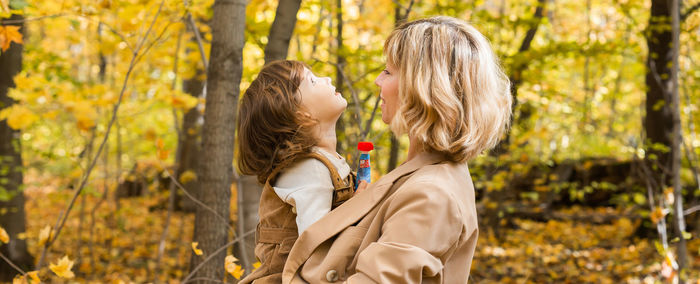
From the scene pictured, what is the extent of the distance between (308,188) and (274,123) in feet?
0.77

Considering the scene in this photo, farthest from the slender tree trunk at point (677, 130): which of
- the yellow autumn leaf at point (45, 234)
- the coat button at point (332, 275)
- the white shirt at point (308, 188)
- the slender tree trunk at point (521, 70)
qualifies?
the yellow autumn leaf at point (45, 234)

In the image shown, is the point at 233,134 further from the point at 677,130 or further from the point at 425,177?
the point at 677,130

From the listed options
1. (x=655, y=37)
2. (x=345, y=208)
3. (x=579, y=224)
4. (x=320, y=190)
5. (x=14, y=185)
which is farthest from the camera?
(x=579, y=224)

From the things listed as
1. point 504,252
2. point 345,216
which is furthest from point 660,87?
point 345,216

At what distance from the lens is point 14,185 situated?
495 centimetres

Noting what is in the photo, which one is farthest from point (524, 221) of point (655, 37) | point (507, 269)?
point (655, 37)

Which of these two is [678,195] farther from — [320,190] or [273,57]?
[320,190]

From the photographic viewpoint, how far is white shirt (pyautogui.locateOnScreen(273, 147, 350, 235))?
1.48 metres

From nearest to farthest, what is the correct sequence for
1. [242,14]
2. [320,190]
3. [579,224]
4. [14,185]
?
[320,190] → [242,14] → [14,185] → [579,224]

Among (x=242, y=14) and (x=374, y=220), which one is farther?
(x=242, y=14)

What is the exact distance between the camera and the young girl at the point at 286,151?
1576mm

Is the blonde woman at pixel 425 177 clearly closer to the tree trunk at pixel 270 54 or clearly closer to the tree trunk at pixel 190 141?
the tree trunk at pixel 270 54

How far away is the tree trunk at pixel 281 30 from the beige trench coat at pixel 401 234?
1658 mm

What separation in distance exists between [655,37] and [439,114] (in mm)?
5749
